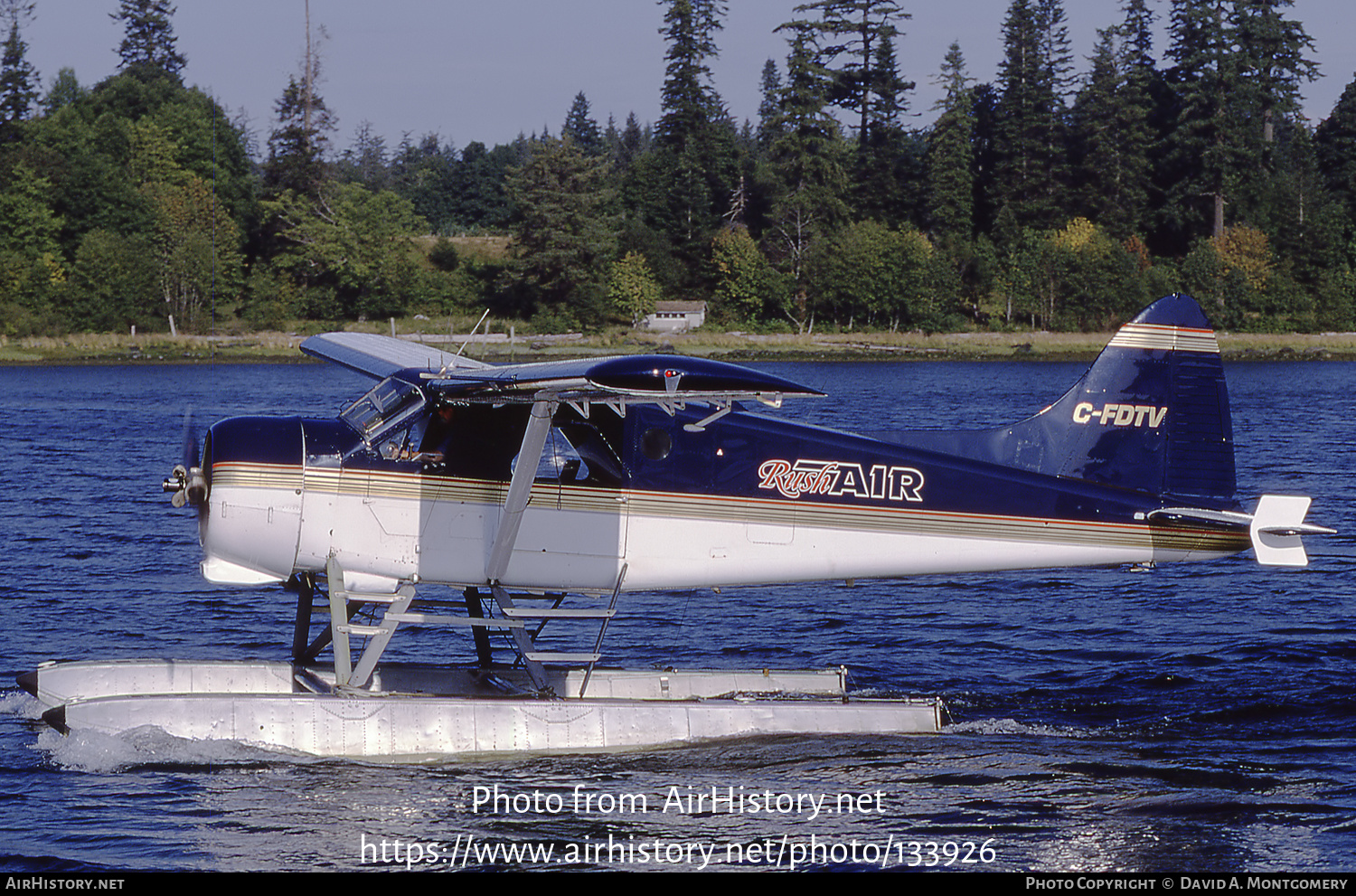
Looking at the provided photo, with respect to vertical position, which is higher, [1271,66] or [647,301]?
[1271,66]

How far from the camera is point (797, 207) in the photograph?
81.8 metres

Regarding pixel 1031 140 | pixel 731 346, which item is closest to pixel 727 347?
pixel 731 346

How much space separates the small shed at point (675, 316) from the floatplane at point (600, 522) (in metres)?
62.1

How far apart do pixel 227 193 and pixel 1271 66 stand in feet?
225

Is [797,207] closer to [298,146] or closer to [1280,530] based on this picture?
[298,146]

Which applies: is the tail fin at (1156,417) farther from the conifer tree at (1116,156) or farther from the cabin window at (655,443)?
the conifer tree at (1116,156)

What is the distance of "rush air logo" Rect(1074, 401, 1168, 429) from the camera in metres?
10.4

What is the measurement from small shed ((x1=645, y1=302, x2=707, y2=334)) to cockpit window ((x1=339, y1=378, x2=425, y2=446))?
62949 millimetres

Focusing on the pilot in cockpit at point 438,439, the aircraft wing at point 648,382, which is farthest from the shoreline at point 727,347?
the aircraft wing at point 648,382

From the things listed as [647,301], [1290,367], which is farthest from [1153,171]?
[647,301]

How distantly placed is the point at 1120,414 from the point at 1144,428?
0.20 metres

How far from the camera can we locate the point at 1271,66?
88625 millimetres

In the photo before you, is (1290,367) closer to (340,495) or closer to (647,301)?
(647,301)

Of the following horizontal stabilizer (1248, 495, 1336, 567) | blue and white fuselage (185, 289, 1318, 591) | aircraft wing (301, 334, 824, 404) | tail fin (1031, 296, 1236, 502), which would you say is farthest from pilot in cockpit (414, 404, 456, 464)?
horizontal stabilizer (1248, 495, 1336, 567)
